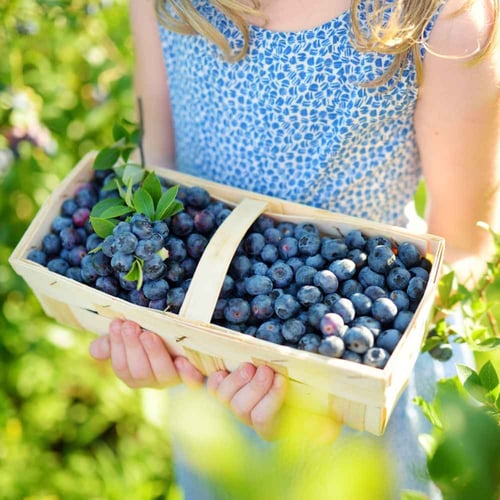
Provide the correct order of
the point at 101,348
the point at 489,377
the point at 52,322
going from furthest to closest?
the point at 52,322 → the point at 101,348 → the point at 489,377

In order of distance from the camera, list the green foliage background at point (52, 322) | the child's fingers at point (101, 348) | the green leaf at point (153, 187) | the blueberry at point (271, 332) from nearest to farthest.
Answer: the blueberry at point (271, 332) < the green leaf at point (153, 187) < the child's fingers at point (101, 348) < the green foliage background at point (52, 322)

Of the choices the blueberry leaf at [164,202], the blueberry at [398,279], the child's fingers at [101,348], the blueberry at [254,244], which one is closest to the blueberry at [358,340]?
the blueberry at [398,279]

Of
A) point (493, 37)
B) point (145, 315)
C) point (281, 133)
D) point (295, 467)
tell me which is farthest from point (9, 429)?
point (493, 37)

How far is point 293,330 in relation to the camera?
2.46 feet

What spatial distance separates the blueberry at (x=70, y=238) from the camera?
92 centimetres

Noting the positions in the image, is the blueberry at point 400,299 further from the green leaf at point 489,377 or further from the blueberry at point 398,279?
the green leaf at point 489,377

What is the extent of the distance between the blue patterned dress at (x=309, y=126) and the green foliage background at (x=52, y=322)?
0.54 meters

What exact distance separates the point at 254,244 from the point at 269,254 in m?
0.03

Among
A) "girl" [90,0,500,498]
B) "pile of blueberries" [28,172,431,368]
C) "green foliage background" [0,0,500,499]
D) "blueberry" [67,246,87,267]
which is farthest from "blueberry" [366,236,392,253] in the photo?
"green foliage background" [0,0,500,499]

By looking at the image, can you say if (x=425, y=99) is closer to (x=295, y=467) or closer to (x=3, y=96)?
(x=295, y=467)

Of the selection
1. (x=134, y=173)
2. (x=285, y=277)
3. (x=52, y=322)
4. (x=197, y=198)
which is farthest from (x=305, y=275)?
(x=52, y=322)

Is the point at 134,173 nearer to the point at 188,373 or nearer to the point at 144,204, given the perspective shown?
the point at 144,204

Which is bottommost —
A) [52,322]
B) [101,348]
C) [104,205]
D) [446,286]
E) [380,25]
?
[52,322]

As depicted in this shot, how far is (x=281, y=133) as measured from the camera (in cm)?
102
